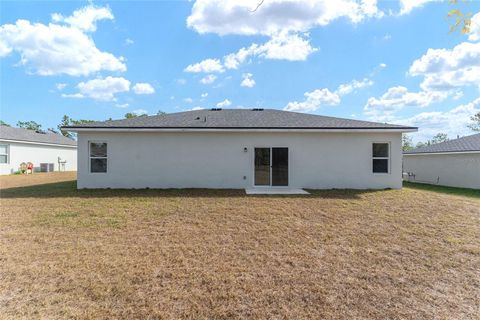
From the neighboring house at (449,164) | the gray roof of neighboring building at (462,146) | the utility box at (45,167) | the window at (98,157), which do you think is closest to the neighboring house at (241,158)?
the window at (98,157)

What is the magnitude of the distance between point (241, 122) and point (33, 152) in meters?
21.8

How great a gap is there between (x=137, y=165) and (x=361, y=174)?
1054cm

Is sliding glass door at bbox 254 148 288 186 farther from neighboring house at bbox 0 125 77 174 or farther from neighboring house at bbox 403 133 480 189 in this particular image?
neighboring house at bbox 0 125 77 174

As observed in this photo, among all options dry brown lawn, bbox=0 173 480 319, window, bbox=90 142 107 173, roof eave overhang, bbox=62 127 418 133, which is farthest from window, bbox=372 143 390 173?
window, bbox=90 142 107 173

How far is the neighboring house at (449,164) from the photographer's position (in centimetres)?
1544

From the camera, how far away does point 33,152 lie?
77.6 ft

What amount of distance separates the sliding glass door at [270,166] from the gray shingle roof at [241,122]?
47.8 inches

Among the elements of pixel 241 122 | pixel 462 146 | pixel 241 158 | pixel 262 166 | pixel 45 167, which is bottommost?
pixel 45 167

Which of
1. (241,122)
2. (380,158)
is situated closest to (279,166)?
(241,122)

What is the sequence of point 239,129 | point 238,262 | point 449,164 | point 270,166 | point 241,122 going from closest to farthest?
point 238,262 < point 239,129 < point 270,166 < point 241,122 < point 449,164

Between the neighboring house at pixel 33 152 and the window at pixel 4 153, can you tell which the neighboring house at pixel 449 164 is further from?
the window at pixel 4 153

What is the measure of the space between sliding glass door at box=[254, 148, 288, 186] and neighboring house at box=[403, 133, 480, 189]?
38.9 feet

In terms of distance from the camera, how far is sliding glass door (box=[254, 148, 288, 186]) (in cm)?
1233

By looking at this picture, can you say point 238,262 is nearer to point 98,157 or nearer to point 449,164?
point 98,157
